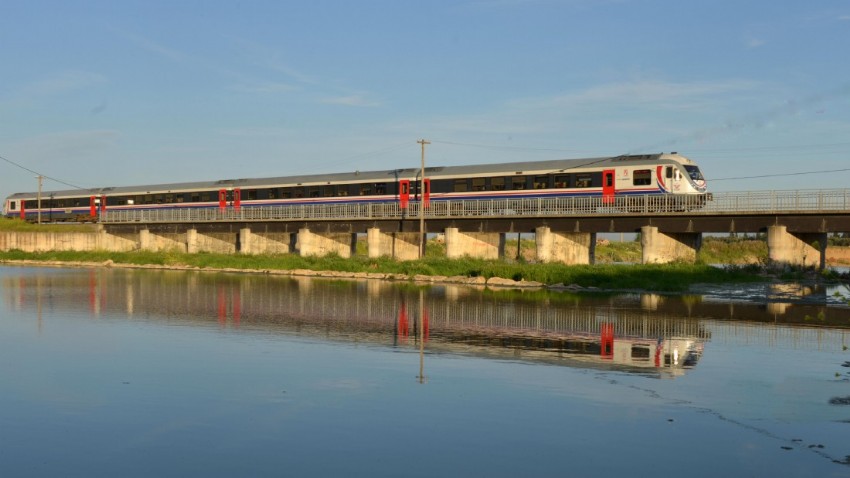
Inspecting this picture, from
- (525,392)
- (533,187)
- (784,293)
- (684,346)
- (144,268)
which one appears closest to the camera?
(525,392)

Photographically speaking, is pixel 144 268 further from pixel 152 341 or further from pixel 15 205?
pixel 152 341

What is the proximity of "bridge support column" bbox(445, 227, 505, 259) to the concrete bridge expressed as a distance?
0.26 ft

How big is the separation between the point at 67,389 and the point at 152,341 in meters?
7.82

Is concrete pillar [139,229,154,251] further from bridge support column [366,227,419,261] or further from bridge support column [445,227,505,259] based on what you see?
bridge support column [445,227,505,259]

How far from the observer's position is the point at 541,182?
6175cm

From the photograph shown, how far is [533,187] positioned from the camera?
62.3 metres

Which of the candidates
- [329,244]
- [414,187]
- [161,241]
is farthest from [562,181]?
[161,241]

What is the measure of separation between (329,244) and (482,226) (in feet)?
64.5

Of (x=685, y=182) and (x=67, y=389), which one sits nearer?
(x=67, y=389)

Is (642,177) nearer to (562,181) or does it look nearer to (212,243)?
(562,181)

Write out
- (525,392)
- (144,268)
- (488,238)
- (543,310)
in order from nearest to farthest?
1. (525,392)
2. (543,310)
3. (488,238)
4. (144,268)

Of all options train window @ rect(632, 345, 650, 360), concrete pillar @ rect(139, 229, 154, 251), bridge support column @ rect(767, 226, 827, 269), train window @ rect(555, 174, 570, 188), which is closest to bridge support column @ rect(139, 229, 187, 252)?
concrete pillar @ rect(139, 229, 154, 251)

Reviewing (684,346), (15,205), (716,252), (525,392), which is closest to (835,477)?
(525,392)

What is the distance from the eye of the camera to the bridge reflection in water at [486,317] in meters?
24.1
